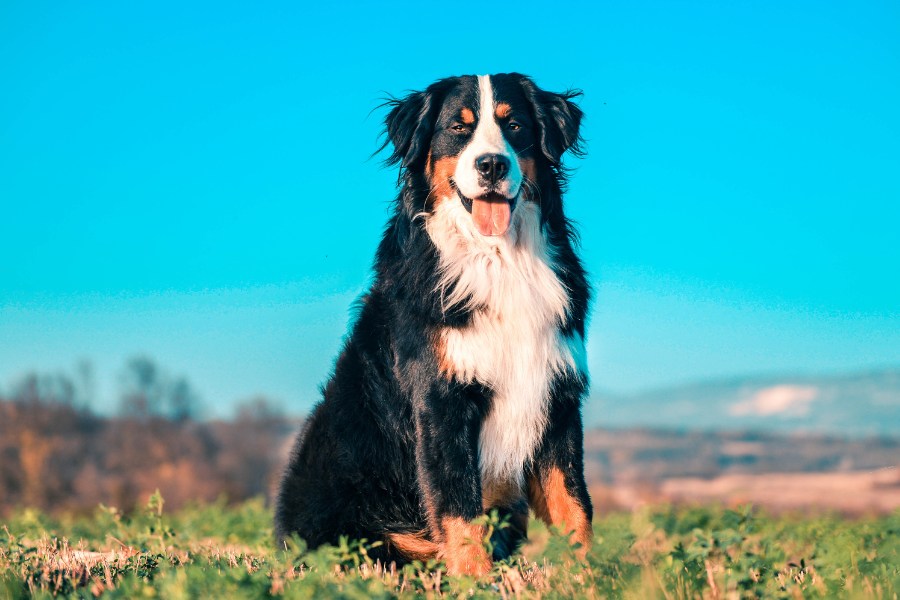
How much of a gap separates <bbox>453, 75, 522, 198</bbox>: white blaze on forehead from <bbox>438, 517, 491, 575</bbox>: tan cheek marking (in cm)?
181

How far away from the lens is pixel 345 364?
5.01 meters

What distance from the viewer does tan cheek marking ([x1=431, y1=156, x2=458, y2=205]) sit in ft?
15.8

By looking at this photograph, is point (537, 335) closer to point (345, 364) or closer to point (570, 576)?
point (345, 364)

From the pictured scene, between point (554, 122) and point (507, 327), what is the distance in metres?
1.33

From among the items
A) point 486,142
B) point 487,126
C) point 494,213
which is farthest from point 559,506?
point 487,126

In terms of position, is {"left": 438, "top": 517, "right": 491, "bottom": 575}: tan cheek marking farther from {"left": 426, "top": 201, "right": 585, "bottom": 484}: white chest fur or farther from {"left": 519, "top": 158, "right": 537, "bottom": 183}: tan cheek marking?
{"left": 519, "top": 158, "right": 537, "bottom": 183}: tan cheek marking

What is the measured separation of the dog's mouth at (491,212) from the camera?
15.5ft

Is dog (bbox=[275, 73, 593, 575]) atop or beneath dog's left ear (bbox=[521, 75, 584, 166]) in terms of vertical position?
beneath

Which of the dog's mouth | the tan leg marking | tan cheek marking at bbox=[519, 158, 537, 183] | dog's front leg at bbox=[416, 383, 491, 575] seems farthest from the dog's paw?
tan cheek marking at bbox=[519, 158, 537, 183]

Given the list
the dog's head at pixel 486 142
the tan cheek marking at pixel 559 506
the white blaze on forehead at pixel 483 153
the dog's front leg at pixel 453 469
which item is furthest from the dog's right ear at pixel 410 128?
the tan cheek marking at pixel 559 506

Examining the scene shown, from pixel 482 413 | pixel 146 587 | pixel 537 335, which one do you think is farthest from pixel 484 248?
pixel 146 587

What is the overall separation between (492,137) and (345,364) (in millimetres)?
1607

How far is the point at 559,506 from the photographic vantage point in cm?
462

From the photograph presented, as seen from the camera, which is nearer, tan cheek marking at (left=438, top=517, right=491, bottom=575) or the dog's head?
tan cheek marking at (left=438, top=517, right=491, bottom=575)
